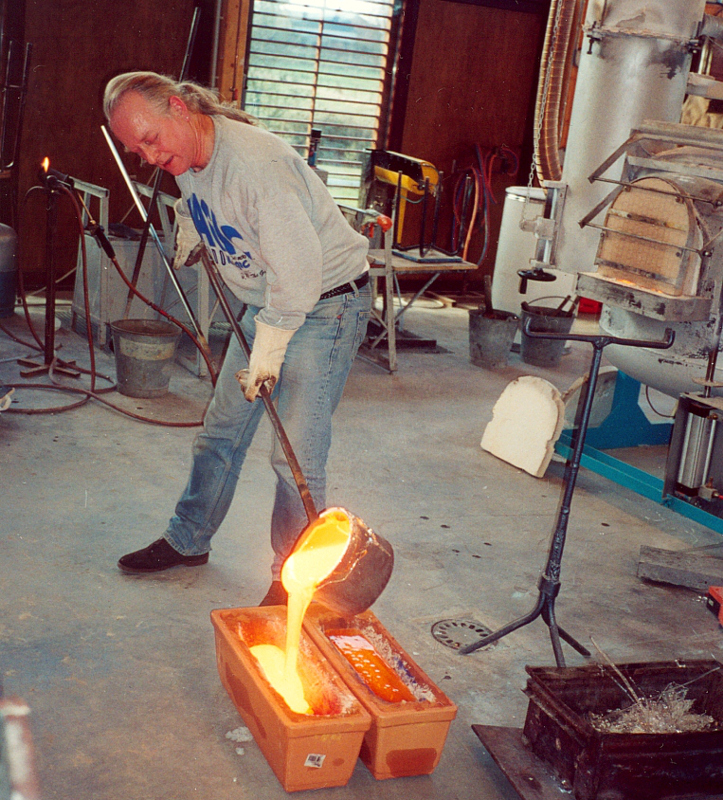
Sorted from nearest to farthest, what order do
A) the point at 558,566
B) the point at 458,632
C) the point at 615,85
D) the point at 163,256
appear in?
the point at 558,566
the point at 458,632
the point at 163,256
the point at 615,85

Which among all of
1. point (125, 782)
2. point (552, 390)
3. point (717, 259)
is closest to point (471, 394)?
point (552, 390)

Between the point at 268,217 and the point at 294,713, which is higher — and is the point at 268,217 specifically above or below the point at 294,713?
above

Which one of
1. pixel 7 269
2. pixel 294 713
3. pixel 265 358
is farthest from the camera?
pixel 7 269

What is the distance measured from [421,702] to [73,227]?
17.5 feet

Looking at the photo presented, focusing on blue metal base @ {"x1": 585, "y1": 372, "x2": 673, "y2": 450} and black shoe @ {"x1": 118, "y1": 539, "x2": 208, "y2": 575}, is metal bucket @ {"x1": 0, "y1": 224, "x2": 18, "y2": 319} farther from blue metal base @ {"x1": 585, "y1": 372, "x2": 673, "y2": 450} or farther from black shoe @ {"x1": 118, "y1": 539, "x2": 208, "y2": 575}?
blue metal base @ {"x1": 585, "y1": 372, "x2": 673, "y2": 450}

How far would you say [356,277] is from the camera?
8.90 ft

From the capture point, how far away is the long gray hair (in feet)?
7.85

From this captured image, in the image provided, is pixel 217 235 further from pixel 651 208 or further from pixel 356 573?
pixel 651 208

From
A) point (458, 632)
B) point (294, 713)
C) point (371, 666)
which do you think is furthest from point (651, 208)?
point (294, 713)

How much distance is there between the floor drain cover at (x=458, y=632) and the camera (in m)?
2.94

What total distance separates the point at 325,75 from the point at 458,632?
5.42 m

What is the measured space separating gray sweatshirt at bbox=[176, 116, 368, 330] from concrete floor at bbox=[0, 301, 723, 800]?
1030 millimetres

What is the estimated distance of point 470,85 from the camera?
8000 millimetres

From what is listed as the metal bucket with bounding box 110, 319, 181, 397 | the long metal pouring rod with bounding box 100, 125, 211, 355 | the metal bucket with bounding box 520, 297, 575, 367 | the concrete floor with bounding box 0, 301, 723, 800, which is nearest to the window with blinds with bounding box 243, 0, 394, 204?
the metal bucket with bounding box 520, 297, 575, 367
